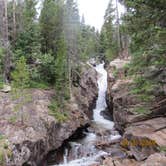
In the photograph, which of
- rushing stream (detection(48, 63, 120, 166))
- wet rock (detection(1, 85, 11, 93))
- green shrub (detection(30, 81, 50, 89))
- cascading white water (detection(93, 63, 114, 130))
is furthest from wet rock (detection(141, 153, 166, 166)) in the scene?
cascading white water (detection(93, 63, 114, 130))

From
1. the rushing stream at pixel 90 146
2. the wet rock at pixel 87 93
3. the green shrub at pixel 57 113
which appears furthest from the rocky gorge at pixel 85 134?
the wet rock at pixel 87 93

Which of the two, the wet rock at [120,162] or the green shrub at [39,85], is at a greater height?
the green shrub at [39,85]

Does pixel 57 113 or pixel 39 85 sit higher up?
pixel 39 85

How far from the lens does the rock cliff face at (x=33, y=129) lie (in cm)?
1584

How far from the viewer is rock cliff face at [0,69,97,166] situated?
52.0 feet

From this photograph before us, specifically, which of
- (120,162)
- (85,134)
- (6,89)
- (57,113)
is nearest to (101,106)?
(85,134)

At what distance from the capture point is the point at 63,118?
21656mm

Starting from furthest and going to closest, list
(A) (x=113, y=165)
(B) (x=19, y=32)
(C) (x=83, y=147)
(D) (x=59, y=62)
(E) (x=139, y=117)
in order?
(B) (x=19, y=32), (D) (x=59, y=62), (C) (x=83, y=147), (E) (x=139, y=117), (A) (x=113, y=165)

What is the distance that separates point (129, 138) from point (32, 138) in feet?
20.8

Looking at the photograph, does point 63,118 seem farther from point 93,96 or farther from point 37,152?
point 93,96

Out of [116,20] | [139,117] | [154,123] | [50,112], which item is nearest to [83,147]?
[50,112]

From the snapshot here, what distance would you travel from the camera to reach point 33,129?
58.5 feet

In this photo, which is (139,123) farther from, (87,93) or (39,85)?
(87,93)

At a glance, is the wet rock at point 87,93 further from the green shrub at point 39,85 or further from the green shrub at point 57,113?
the green shrub at point 57,113
